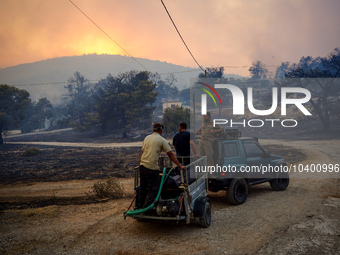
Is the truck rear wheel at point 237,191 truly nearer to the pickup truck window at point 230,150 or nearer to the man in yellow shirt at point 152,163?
the pickup truck window at point 230,150

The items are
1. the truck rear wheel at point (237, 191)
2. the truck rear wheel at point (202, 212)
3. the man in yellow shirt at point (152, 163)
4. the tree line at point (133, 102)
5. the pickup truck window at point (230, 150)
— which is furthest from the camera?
the tree line at point (133, 102)

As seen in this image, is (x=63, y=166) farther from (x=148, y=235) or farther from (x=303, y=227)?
(x=303, y=227)

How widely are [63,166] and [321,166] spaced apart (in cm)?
1677

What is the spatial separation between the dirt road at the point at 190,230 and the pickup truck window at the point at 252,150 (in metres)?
1.43

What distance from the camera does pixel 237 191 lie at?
9008 mm

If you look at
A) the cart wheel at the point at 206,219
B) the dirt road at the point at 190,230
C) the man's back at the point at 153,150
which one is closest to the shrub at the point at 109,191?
the dirt road at the point at 190,230

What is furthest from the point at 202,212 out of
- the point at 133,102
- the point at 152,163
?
the point at 133,102

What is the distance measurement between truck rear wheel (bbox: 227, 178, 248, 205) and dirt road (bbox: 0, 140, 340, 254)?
0.22m

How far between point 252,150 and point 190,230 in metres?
4.13

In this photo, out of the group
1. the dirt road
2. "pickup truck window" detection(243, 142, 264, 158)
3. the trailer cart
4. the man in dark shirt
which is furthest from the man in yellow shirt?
"pickup truck window" detection(243, 142, 264, 158)

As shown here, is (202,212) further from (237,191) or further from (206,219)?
(237,191)

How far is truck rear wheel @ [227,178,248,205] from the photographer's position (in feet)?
28.4

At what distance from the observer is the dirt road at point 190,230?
5.94 metres

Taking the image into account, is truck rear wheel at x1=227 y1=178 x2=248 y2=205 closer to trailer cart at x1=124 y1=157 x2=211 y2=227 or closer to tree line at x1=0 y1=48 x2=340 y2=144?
trailer cart at x1=124 y1=157 x2=211 y2=227
